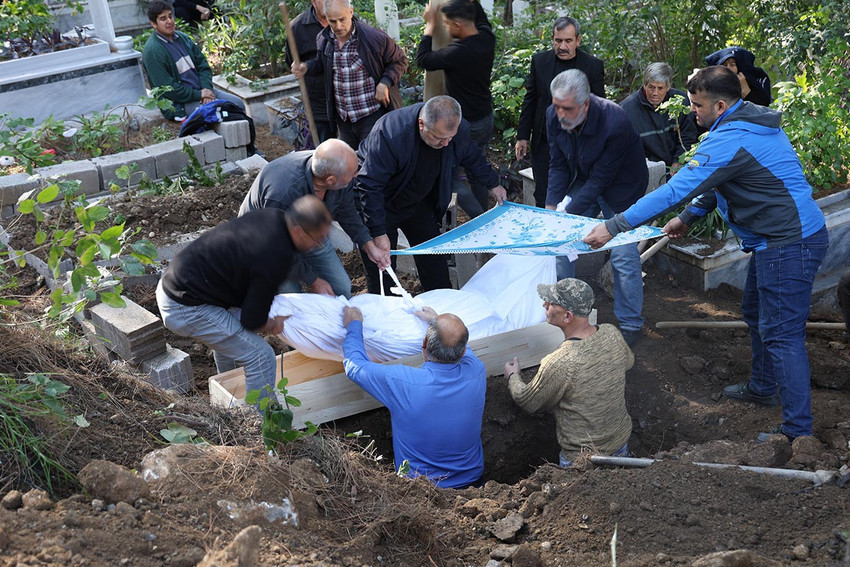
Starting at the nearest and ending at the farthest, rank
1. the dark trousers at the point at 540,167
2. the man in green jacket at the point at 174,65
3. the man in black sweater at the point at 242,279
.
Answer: the man in black sweater at the point at 242,279
the dark trousers at the point at 540,167
the man in green jacket at the point at 174,65

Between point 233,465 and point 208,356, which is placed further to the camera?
point 208,356

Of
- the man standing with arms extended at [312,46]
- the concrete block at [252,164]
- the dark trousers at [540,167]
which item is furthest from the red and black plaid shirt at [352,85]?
the dark trousers at [540,167]

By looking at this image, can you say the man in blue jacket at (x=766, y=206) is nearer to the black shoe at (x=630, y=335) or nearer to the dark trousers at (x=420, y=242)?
the black shoe at (x=630, y=335)

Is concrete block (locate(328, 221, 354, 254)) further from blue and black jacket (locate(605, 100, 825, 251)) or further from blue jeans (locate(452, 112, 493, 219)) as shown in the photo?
blue and black jacket (locate(605, 100, 825, 251))

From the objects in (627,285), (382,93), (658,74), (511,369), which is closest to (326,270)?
(511,369)

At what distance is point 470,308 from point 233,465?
2.29 meters

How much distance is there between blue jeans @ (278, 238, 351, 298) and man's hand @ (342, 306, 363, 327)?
1.84 ft

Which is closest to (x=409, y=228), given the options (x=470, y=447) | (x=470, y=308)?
(x=470, y=308)

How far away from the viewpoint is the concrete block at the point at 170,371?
5047 mm

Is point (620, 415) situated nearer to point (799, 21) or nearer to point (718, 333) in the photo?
point (718, 333)

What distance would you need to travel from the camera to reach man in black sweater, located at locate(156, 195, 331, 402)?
13.4 feet

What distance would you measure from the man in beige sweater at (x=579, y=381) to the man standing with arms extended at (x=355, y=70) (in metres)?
3.34

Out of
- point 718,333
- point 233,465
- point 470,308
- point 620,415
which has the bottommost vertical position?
point 718,333

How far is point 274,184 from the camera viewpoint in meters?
4.83
